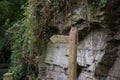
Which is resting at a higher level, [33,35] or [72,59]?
[33,35]

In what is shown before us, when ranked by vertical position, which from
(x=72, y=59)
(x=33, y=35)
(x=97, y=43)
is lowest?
(x=72, y=59)

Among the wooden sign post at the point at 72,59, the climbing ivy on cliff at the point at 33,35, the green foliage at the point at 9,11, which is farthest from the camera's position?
the green foliage at the point at 9,11

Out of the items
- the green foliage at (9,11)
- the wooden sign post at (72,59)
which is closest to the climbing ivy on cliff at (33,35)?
the wooden sign post at (72,59)

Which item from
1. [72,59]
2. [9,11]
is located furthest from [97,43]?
[9,11]

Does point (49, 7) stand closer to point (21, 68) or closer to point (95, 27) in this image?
point (95, 27)

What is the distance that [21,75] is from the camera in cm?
637

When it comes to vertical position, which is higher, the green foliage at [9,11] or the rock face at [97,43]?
the green foliage at [9,11]

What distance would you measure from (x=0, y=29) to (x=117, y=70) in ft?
23.4

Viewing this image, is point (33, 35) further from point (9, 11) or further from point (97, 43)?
point (9, 11)

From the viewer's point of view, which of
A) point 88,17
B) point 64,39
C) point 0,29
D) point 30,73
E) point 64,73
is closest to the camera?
point 64,39

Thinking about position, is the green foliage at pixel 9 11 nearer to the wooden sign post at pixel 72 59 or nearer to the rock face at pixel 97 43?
the rock face at pixel 97 43

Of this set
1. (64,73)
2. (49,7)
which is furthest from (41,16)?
(64,73)

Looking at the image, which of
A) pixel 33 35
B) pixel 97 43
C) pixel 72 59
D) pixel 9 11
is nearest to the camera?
pixel 72 59

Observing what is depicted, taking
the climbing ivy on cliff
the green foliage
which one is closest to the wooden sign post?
the climbing ivy on cliff
